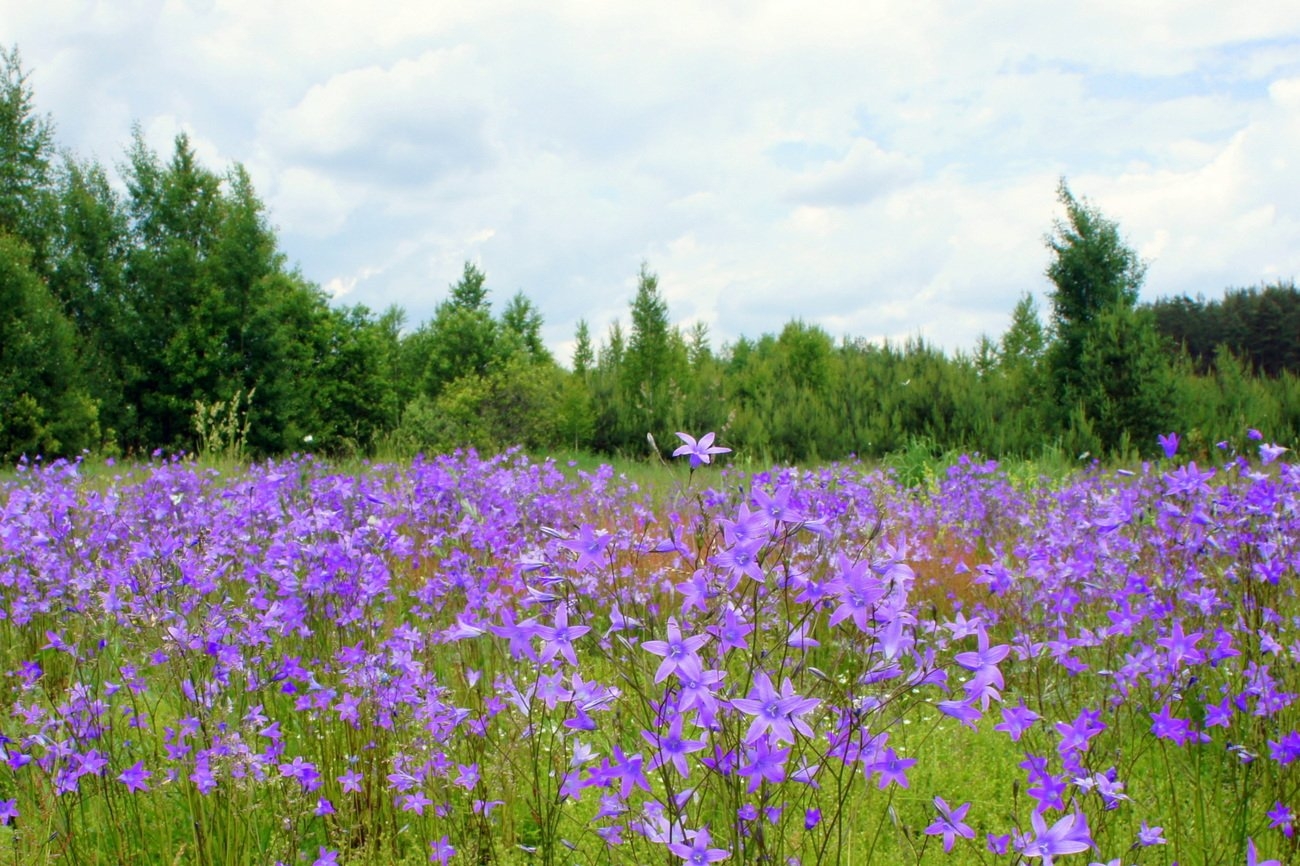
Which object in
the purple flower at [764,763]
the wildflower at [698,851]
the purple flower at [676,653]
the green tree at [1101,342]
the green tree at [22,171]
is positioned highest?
the green tree at [22,171]

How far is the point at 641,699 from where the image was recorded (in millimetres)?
1761

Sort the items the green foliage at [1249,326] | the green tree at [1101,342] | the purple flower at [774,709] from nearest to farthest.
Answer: the purple flower at [774,709], the green tree at [1101,342], the green foliage at [1249,326]

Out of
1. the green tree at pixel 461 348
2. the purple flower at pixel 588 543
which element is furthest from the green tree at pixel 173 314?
the purple flower at pixel 588 543

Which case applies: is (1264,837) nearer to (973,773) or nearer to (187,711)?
(973,773)

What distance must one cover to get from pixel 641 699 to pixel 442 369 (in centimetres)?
3088

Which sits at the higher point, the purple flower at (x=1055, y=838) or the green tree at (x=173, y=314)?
the green tree at (x=173, y=314)

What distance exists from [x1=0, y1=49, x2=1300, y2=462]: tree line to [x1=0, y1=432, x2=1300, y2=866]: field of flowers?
24.2 ft

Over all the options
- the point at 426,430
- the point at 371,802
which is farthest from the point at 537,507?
the point at 426,430

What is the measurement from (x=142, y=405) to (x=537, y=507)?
79.6ft

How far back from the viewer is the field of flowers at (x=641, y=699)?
5.19 feet

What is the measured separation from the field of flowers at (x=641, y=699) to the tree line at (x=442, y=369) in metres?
7.37

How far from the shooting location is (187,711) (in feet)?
9.21

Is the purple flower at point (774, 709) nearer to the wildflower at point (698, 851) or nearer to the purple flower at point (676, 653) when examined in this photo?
the purple flower at point (676, 653)

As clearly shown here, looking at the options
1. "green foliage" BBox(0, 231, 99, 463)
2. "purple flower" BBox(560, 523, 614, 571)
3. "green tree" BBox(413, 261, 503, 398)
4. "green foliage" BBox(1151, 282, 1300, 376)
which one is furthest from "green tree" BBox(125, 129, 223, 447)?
"green foliage" BBox(1151, 282, 1300, 376)
